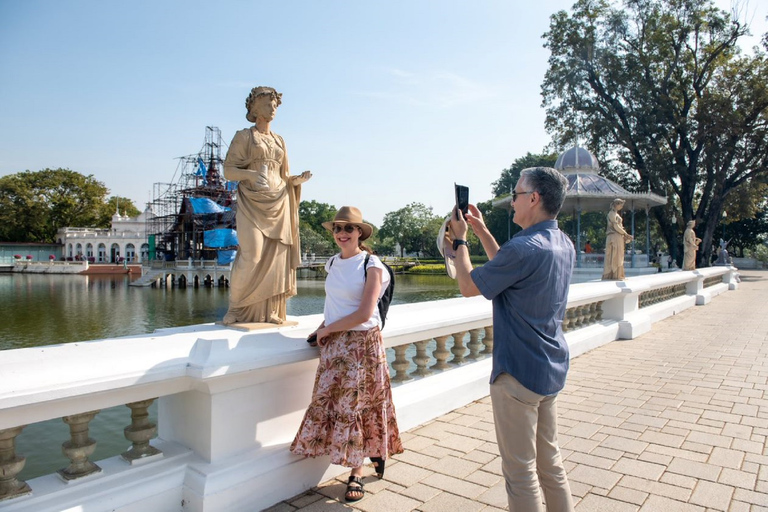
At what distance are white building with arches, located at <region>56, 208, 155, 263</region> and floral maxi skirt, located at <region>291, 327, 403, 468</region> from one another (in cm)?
6428

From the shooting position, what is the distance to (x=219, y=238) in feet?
125

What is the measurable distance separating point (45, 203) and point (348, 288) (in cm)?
7261

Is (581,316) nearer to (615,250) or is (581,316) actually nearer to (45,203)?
(615,250)

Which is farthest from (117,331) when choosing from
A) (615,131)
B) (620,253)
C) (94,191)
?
(94,191)

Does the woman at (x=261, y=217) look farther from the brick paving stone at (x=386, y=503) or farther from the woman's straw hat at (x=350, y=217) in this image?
the brick paving stone at (x=386, y=503)

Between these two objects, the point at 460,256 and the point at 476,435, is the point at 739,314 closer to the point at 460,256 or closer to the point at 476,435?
the point at 476,435

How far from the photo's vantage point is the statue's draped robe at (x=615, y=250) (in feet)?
37.2

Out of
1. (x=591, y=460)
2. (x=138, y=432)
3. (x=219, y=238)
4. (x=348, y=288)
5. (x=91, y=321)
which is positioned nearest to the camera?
(x=138, y=432)

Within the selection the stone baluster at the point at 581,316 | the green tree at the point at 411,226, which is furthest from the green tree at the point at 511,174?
the stone baluster at the point at 581,316

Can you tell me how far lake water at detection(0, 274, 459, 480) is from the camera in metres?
5.90

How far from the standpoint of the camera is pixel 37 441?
19.8ft

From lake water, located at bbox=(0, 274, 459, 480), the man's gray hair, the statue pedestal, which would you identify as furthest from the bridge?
lake water, located at bbox=(0, 274, 459, 480)

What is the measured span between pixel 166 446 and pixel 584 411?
3624 mm

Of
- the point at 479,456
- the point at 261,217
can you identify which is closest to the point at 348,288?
the point at 261,217
